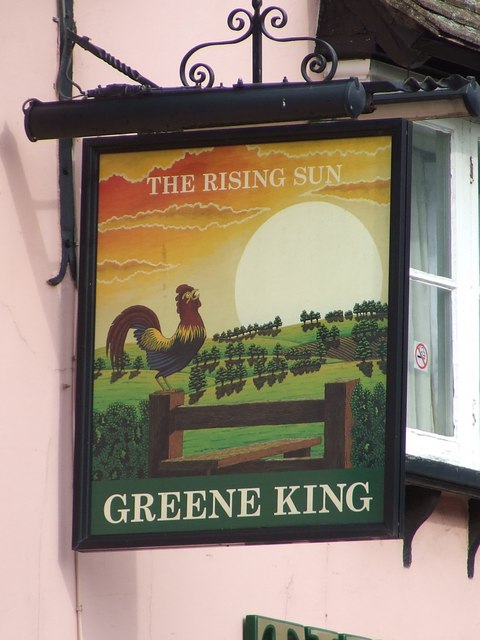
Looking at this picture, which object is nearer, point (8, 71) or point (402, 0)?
point (8, 71)

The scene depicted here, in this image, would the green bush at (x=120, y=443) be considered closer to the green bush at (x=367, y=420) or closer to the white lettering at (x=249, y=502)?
the white lettering at (x=249, y=502)

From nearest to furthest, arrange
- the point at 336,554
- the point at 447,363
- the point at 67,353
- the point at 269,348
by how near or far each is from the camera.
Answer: the point at 269,348
the point at 67,353
the point at 336,554
the point at 447,363

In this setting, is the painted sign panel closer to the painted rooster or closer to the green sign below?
the painted rooster

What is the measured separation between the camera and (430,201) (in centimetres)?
808

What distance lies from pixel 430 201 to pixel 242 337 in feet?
7.86

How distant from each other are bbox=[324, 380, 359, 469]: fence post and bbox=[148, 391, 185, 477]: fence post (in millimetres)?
523

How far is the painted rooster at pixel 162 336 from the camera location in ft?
19.6

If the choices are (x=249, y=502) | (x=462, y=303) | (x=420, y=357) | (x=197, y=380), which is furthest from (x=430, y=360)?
(x=249, y=502)

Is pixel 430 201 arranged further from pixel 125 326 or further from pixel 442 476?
pixel 125 326

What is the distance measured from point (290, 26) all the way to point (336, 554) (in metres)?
2.36

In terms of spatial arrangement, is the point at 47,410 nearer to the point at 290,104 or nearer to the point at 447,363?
the point at 290,104

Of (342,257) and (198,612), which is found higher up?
(342,257)

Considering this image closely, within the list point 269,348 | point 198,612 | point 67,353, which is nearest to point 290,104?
point 269,348

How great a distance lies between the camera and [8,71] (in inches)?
254
